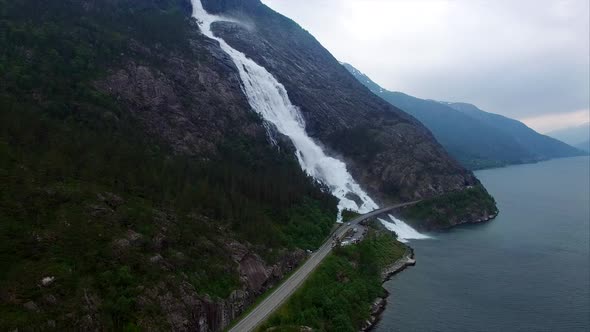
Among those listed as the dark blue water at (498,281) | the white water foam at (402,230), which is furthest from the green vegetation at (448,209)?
the dark blue water at (498,281)

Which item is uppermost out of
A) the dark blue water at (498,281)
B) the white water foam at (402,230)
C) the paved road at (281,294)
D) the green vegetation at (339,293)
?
the dark blue water at (498,281)

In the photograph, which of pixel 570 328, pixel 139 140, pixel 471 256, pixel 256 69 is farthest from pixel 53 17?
pixel 570 328

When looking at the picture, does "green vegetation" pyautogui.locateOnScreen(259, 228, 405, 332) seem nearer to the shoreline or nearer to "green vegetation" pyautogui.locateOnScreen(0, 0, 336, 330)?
the shoreline

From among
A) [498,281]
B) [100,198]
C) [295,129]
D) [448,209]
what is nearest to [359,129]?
[295,129]

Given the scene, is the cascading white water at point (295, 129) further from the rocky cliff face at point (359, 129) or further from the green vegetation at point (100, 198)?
the green vegetation at point (100, 198)

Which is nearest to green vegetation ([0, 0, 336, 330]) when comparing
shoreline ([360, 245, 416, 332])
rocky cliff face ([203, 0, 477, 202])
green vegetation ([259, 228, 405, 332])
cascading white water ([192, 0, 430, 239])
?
green vegetation ([259, 228, 405, 332])

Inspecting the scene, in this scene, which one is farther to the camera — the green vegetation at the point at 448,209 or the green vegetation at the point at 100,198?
the green vegetation at the point at 448,209

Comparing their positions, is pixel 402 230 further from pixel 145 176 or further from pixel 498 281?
pixel 145 176
